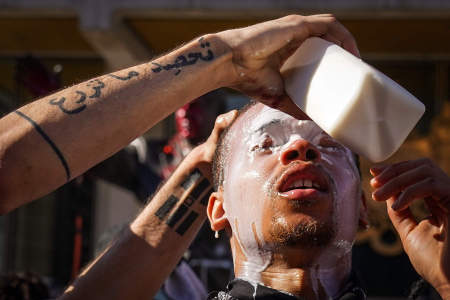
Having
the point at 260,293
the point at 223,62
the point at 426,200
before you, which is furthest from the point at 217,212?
the point at 426,200

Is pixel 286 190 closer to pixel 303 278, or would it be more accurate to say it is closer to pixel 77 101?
pixel 303 278

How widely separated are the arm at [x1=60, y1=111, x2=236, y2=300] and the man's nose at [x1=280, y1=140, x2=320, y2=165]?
0.38 meters

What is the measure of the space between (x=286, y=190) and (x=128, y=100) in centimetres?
68

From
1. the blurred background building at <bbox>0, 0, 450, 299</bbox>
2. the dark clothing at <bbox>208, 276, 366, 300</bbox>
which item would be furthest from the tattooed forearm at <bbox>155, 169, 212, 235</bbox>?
the blurred background building at <bbox>0, 0, 450, 299</bbox>

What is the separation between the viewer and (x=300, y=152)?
2.57m

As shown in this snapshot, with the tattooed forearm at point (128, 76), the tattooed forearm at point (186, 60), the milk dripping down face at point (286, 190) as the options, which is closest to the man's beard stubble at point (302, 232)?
the milk dripping down face at point (286, 190)

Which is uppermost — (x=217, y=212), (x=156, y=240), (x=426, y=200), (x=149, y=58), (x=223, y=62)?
(x=223, y=62)

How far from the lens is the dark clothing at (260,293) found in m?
2.31

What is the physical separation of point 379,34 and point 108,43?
2632mm

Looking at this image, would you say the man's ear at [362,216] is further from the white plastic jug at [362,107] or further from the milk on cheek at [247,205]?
the white plastic jug at [362,107]

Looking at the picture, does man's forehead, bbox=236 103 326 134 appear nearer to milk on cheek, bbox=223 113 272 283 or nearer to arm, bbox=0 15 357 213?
milk on cheek, bbox=223 113 272 283

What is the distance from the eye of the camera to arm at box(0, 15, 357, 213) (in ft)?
6.46

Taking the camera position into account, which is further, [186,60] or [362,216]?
[362,216]

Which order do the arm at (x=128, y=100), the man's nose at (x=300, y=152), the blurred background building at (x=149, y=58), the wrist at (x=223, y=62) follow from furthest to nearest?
the blurred background building at (x=149, y=58) < the man's nose at (x=300, y=152) < the wrist at (x=223, y=62) < the arm at (x=128, y=100)
